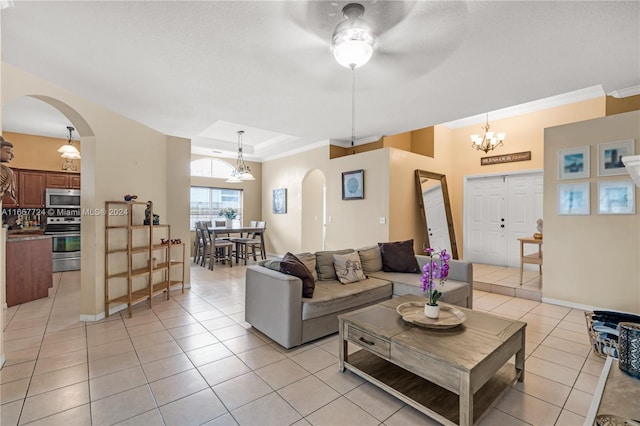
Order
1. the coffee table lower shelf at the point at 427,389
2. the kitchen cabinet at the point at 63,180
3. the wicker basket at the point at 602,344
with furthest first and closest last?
the kitchen cabinet at the point at 63,180 → the wicker basket at the point at 602,344 → the coffee table lower shelf at the point at 427,389

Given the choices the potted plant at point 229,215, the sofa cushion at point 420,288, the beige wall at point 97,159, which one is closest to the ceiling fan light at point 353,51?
the sofa cushion at point 420,288

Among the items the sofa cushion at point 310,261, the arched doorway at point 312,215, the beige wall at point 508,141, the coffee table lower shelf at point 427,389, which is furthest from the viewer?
the arched doorway at point 312,215

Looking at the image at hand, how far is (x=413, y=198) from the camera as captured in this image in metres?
5.60

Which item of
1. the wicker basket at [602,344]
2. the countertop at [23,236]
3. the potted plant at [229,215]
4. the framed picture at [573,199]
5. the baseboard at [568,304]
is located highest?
the framed picture at [573,199]

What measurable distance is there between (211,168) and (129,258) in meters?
4.77

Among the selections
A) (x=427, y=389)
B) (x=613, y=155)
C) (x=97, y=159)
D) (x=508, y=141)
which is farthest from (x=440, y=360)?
(x=508, y=141)

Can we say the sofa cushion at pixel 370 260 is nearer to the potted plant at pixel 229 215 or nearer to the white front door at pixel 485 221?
the white front door at pixel 485 221

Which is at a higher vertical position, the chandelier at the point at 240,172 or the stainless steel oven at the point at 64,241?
the chandelier at the point at 240,172

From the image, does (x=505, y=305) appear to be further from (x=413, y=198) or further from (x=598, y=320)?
(x=413, y=198)

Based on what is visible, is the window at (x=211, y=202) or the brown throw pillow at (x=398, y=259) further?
the window at (x=211, y=202)

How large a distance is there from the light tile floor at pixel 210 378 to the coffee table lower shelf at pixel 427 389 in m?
0.08

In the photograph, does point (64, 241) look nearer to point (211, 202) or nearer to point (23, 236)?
point (23, 236)

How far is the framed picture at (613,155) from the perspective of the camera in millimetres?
3338

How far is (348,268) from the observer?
3.39m
